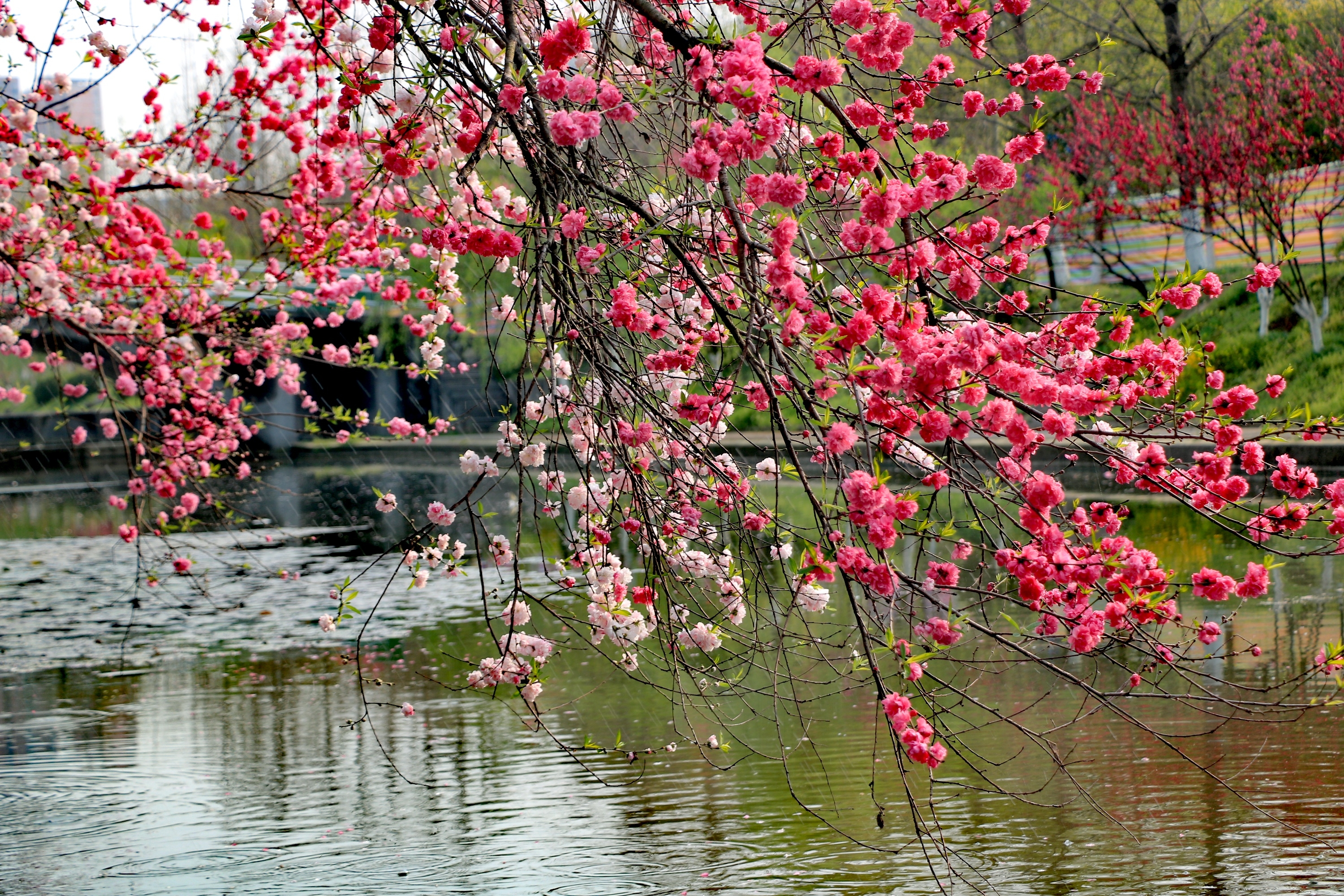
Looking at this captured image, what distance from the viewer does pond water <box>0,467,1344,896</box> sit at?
16.1 feet

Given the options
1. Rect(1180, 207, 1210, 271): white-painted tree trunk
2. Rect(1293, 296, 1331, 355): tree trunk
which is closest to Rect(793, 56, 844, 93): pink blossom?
Rect(1293, 296, 1331, 355): tree trunk

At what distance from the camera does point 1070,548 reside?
4.02 m

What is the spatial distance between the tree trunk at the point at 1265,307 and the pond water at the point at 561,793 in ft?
37.0

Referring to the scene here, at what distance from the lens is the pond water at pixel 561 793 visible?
16.1 feet

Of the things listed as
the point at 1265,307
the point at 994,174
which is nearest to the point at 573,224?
the point at 994,174

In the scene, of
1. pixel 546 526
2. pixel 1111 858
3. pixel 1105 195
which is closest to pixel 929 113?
pixel 1105 195

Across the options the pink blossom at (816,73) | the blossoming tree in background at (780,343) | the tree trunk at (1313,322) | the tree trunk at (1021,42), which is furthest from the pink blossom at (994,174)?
the tree trunk at (1021,42)

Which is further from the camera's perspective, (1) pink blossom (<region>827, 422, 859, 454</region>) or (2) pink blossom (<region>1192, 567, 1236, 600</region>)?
(2) pink blossom (<region>1192, 567, 1236, 600</region>)

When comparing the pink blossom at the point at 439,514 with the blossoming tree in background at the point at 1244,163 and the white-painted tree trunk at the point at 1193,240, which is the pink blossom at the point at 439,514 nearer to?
the blossoming tree in background at the point at 1244,163

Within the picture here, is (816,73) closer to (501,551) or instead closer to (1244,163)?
(501,551)

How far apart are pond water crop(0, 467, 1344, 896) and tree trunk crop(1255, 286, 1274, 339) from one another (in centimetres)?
1129

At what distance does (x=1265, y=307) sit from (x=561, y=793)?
17704 millimetres

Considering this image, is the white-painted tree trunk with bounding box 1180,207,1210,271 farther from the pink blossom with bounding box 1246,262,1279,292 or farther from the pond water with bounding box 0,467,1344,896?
the pink blossom with bounding box 1246,262,1279,292

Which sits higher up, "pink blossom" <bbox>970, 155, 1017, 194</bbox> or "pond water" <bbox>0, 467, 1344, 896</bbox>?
"pink blossom" <bbox>970, 155, 1017, 194</bbox>
